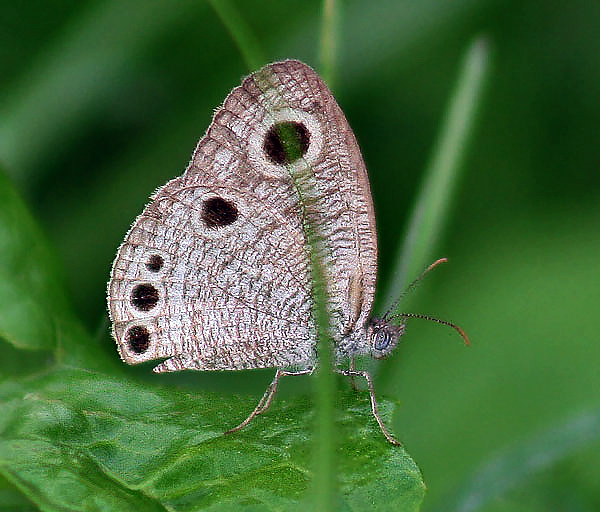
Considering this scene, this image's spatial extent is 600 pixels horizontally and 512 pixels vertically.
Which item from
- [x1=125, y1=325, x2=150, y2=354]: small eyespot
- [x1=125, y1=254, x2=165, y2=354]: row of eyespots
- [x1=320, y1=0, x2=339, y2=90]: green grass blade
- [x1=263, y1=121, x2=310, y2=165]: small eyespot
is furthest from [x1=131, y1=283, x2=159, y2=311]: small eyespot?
[x1=320, y1=0, x2=339, y2=90]: green grass blade

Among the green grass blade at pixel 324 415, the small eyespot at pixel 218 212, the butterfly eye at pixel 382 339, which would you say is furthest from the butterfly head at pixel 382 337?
the green grass blade at pixel 324 415

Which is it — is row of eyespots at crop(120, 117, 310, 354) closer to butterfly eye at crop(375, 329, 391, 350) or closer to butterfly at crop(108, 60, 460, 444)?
butterfly at crop(108, 60, 460, 444)

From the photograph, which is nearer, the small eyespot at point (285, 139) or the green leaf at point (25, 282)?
the green leaf at point (25, 282)

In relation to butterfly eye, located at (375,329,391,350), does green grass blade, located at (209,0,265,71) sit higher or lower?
higher

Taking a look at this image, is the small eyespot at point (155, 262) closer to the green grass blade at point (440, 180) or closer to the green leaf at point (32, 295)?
the green leaf at point (32, 295)

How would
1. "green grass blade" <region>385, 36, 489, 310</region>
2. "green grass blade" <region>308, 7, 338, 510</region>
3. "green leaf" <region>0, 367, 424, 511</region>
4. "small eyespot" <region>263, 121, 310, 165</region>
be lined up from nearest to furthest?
"green grass blade" <region>308, 7, 338, 510</region> → "green leaf" <region>0, 367, 424, 511</region> → "small eyespot" <region>263, 121, 310, 165</region> → "green grass blade" <region>385, 36, 489, 310</region>

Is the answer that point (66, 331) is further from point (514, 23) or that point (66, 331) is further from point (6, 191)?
point (514, 23)

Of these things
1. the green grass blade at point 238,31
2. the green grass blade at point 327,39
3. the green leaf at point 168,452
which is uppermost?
the green grass blade at point 327,39
